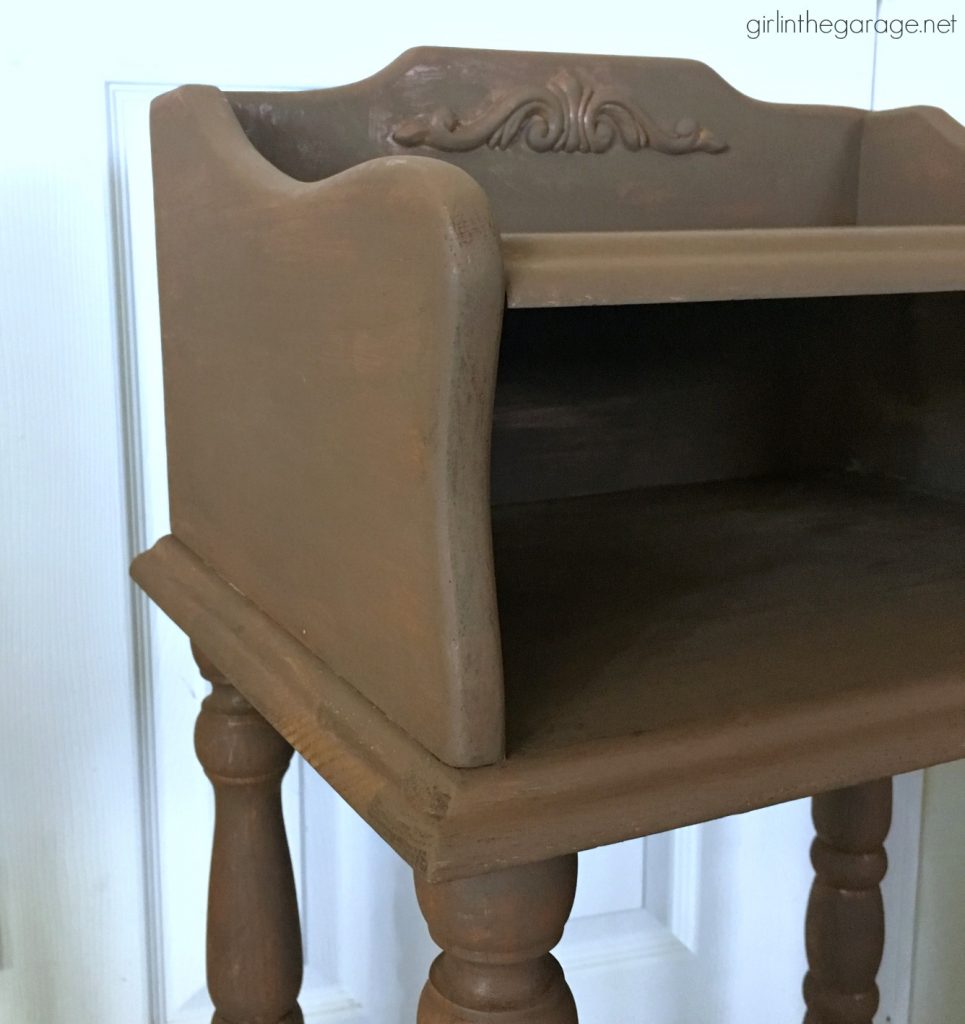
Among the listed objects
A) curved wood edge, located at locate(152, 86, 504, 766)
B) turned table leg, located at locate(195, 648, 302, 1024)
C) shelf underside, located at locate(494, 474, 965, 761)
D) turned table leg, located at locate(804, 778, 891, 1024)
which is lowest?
turned table leg, located at locate(804, 778, 891, 1024)

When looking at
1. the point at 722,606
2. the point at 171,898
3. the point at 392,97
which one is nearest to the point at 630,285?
the point at 722,606

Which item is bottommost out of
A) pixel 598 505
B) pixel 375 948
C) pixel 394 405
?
pixel 375 948

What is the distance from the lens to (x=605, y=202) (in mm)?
689

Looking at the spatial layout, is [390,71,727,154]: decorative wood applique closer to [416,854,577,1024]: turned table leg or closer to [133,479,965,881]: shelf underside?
[133,479,965,881]: shelf underside

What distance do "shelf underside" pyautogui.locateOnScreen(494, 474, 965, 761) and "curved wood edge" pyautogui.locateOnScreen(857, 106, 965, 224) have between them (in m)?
0.16

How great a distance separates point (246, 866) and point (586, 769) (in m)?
0.32

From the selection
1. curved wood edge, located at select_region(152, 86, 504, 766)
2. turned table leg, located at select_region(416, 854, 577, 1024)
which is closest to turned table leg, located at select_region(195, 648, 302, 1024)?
curved wood edge, located at select_region(152, 86, 504, 766)

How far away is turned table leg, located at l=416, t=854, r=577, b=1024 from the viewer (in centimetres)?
39

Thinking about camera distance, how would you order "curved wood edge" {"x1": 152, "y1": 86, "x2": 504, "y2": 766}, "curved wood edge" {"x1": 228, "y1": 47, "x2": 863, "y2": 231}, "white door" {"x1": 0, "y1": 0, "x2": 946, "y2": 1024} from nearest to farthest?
"curved wood edge" {"x1": 152, "y1": 86, "x2": 504, "y2": 766}, "curved wood edge" {"x1": 228, "y1": 47, "x2": 863, "y2": 231}, "white door" {"x1": 0, "y1": 0, "x2": 946, "y2": 1024}

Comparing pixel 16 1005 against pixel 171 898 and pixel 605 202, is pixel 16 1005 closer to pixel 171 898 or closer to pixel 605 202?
pixel 171 898

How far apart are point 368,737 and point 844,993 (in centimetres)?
62

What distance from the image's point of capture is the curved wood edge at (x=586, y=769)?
1.18 ft

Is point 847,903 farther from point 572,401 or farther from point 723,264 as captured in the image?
point 723,264

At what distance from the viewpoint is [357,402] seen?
15.7 inches
